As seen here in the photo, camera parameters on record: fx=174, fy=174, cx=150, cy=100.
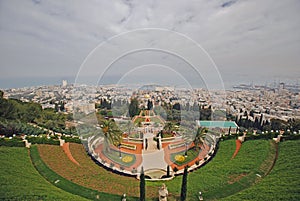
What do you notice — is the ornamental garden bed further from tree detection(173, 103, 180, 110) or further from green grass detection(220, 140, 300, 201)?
tree detection(173, 103, 180, 110)

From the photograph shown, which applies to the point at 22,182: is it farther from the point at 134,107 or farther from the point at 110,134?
the point at 134,107

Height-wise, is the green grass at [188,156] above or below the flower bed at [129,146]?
below

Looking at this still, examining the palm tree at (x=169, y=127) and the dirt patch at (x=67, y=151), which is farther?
the palm tree at (x=169, y=127)

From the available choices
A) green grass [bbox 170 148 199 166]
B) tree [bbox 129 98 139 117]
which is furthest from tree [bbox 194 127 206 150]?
tree [bbox 129 98 139 117]

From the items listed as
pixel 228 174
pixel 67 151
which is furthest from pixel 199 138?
pixel 67 151

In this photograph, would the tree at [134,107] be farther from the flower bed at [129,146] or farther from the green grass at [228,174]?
the green grass at [228,174]

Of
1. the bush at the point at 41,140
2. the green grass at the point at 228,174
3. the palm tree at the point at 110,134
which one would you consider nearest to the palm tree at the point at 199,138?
the green grass at the point at 228,174
